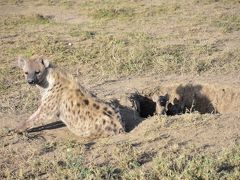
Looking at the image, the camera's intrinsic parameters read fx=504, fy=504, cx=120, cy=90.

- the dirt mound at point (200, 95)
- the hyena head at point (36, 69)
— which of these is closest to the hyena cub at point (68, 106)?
the hyena head at point (36, 69)

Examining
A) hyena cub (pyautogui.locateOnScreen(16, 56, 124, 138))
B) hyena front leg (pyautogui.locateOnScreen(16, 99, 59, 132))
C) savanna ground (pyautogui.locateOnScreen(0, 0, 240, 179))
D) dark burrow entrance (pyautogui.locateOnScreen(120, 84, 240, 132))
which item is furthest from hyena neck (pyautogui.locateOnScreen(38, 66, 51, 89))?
dark burrow entrance (pyautogui.locateOnScreen(120, 84, 240, 132))

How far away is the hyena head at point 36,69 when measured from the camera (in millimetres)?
6820

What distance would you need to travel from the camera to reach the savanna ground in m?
5.58

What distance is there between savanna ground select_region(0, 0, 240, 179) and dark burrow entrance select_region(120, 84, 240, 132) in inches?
0.9

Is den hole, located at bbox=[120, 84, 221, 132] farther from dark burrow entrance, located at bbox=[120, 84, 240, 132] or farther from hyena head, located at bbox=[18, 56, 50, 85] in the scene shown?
hyena head, located at bbox=[18, 56, 50, 85]

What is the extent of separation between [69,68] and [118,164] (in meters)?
4.49

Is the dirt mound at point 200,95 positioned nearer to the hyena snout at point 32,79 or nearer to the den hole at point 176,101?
the den hole at point 176,101

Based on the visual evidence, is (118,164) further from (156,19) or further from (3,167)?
(156,19)

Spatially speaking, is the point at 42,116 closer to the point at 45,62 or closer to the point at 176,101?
the point at 45,62

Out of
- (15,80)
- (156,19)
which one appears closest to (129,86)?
(15,80)

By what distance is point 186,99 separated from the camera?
830 cm

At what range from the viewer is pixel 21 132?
6.73m

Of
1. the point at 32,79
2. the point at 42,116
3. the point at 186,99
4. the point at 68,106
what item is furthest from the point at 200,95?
the point at 32,79

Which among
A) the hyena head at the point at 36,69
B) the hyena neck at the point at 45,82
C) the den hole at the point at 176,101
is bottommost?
the den hole at the point at 176,101
